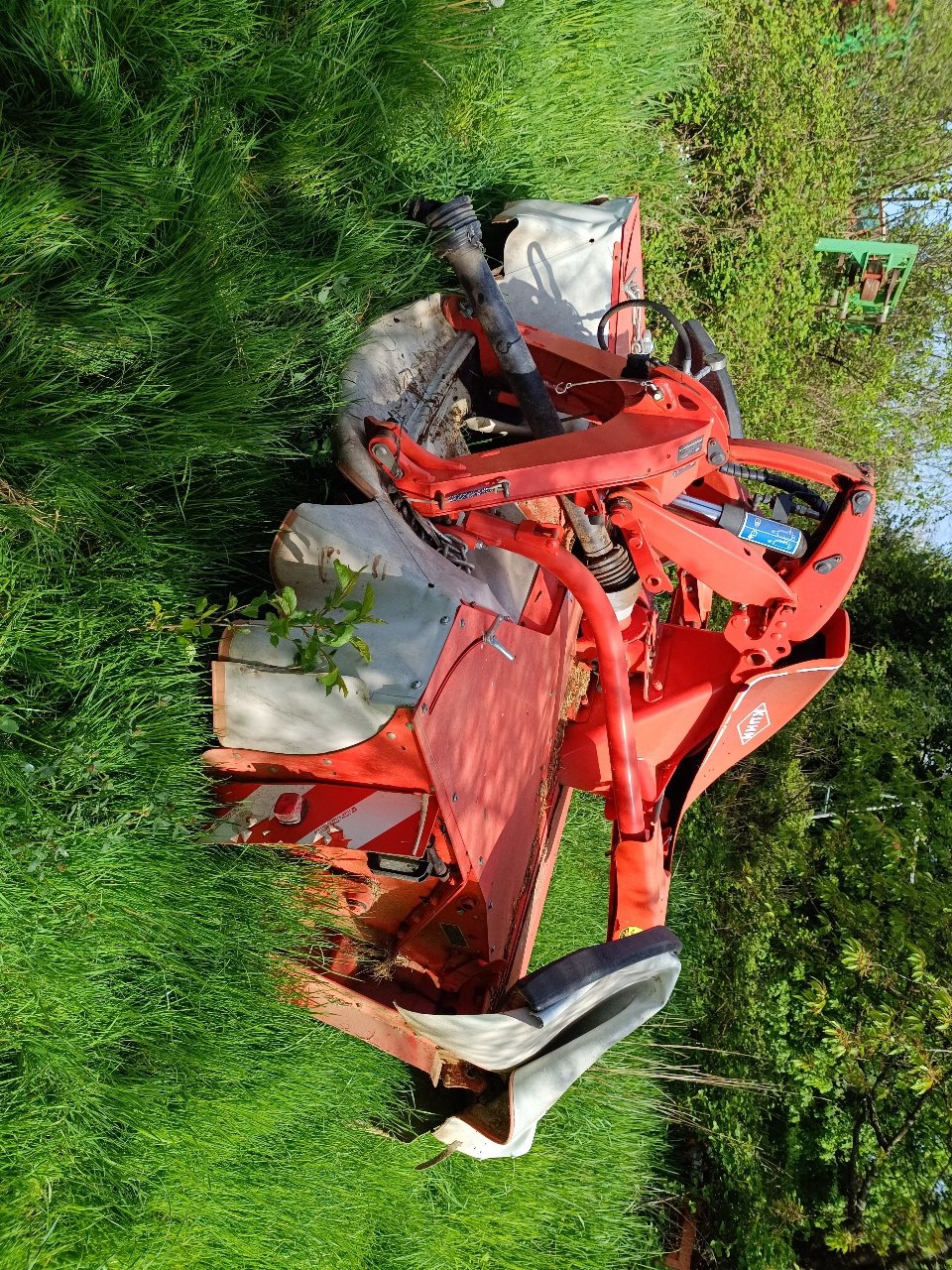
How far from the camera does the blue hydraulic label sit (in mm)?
2998

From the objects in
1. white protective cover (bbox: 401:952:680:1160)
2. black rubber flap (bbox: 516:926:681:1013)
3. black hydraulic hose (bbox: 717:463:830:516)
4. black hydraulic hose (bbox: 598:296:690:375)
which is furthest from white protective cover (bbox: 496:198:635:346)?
white protective cover (bbox: 401:952:680:1160)

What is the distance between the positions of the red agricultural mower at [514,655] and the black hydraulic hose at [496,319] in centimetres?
1

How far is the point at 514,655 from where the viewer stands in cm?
288

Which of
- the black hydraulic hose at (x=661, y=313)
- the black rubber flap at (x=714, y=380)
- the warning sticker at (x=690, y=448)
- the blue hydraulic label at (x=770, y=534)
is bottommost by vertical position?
the blue hydraulic label at (x=770, y=534)

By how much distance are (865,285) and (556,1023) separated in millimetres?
7611

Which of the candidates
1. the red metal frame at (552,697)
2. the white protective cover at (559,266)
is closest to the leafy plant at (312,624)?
the red metal frame at (552,697)

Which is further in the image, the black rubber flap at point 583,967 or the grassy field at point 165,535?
the black rubber flap at point 583,967

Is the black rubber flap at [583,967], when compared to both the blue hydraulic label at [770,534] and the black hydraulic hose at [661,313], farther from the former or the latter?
the black hydraulic hose at [661,313]

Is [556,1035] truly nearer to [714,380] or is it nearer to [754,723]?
[754,723]

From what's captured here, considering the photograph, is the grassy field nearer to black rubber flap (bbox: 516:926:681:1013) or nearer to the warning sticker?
black rubber flap (bbox: 516:926:681:1013)

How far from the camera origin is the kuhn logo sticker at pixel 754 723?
3.26 m

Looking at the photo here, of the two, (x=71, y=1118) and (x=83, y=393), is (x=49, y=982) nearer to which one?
(x=71, y=1118)

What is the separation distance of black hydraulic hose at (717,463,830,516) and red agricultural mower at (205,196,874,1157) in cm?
1

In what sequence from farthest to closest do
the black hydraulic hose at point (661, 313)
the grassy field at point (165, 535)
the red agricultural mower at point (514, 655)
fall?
1. the black hydraulic hose at point (661, 313)
2. the red agricultural mower at point (514, 655)
3. the grassy field at point (165, 535)
